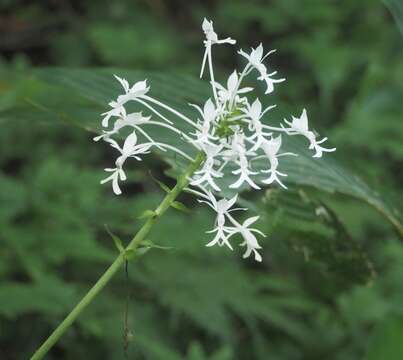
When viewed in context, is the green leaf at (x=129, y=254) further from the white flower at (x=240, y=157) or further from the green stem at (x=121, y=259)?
the white flower at (x=240, y=157)

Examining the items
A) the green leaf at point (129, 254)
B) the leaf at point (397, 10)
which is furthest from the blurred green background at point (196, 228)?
the green leaf at point (129, 254)

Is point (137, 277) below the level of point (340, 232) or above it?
below

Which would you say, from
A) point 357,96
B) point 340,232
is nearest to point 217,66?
point 357,96

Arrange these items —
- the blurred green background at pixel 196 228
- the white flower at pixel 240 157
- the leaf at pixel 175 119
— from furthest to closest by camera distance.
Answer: the blurred green background at pixel 196 228 → the leaf at pixel 175 119 → the white flower at pixel 240 157

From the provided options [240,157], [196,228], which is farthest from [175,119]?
[196,228]

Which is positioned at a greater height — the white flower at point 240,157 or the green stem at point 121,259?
the white flower at point 240,157

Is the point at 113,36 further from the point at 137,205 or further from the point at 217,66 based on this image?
the point at 137,205

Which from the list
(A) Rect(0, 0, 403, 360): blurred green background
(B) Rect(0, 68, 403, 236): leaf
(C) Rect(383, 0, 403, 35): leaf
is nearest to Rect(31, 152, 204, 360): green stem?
(A) Rect(0, 0, 403, 360): blurred green background
